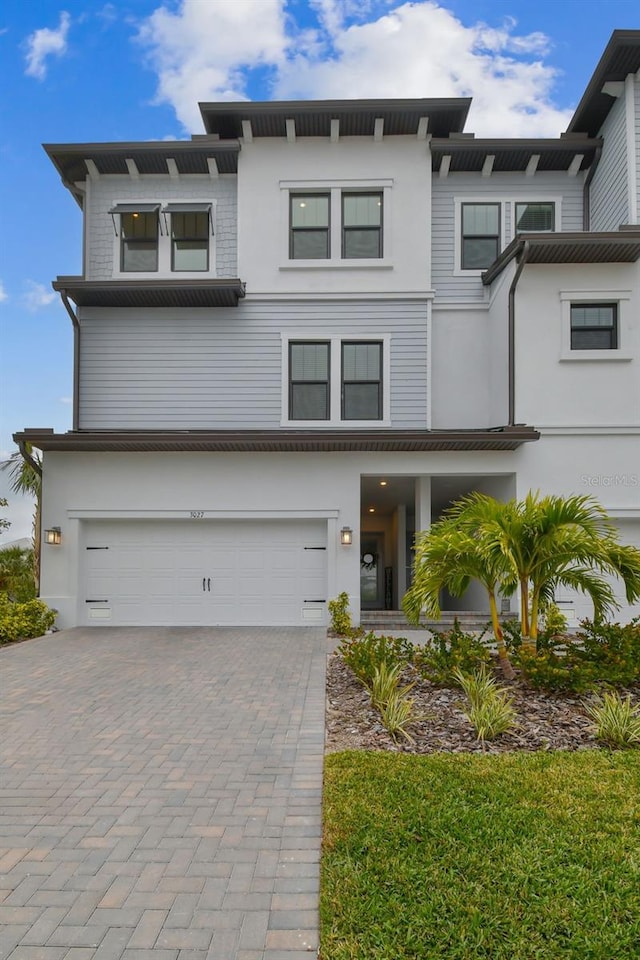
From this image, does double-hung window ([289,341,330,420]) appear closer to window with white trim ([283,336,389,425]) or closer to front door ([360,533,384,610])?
window with white trim ([283,336,389,425])

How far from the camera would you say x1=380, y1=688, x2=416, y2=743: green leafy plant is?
5.53 meters

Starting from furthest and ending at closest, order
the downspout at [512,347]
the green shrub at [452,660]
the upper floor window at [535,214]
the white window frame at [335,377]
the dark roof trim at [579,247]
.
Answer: the upper floor window at [535,214]
the white window frame at [335,377]
the downspout at [512,347]
the dark roof trim at [579,247]
the green shrub at [452,660]

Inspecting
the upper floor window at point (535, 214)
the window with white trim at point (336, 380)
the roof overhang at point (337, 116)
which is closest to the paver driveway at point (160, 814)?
the window with white trim at point (336, 380)

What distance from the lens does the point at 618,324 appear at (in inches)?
466

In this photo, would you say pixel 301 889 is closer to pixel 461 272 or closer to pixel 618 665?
pixel 618 665

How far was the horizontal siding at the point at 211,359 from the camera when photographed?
43.4 feet

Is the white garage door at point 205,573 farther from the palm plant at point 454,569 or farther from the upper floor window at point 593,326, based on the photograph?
the upper floor window at point 593,326

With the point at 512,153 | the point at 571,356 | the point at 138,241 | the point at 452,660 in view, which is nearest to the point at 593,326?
the point at 571,356

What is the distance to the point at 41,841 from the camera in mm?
3777

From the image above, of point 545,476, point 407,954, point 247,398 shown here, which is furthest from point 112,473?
point 407,954

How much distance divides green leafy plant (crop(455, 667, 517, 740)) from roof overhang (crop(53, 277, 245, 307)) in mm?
9616

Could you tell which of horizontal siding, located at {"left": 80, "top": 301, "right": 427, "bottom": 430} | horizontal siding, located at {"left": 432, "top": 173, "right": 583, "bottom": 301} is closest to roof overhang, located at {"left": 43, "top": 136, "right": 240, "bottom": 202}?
horizontal siding, located at {"left": 80, "top": 301, "right": 427, "bottom": 430}

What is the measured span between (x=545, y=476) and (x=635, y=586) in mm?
4759

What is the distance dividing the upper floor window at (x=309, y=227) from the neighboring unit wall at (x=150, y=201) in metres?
1.36
